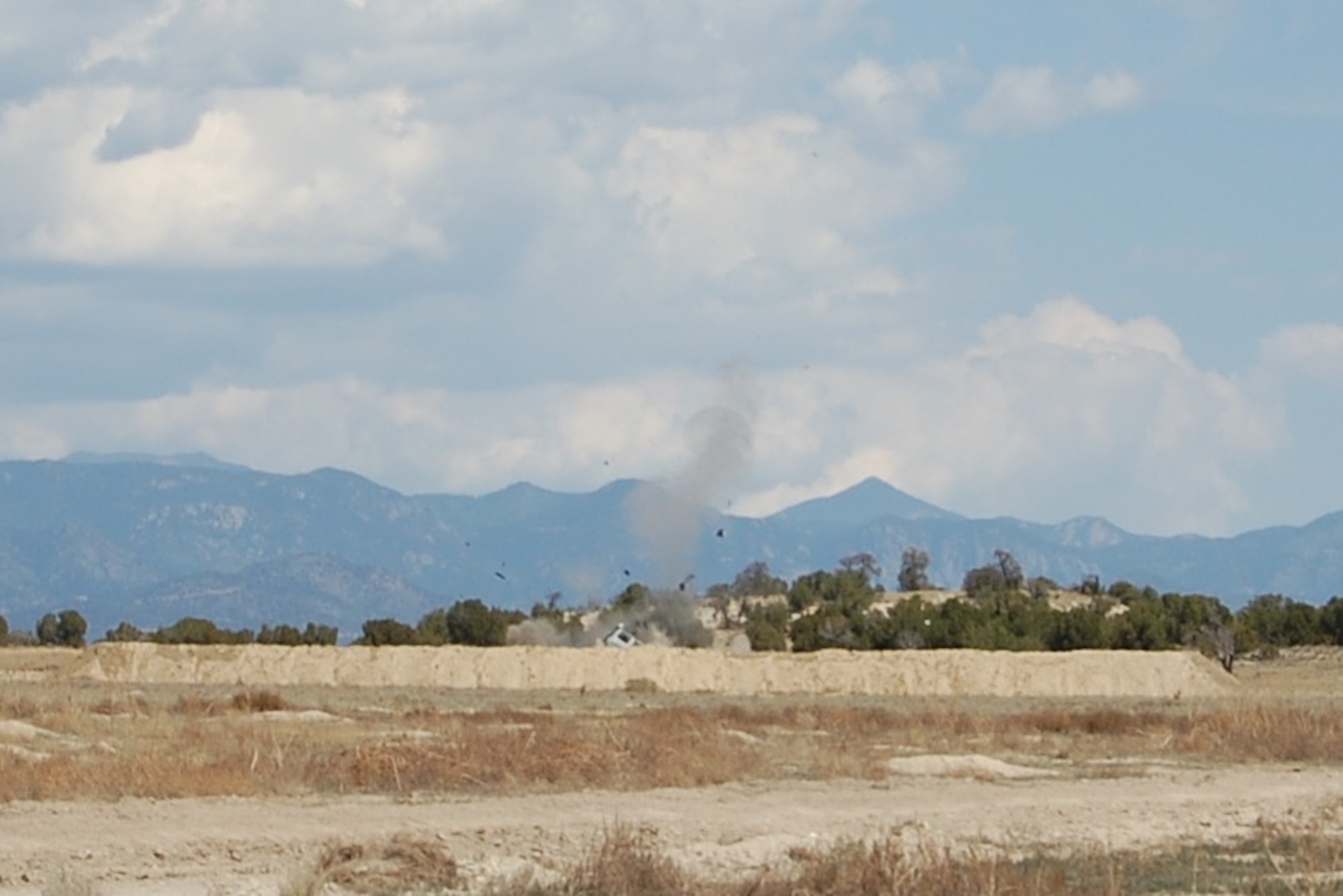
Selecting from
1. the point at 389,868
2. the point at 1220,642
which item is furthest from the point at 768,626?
the point at 389,868

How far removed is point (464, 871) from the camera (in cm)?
2280

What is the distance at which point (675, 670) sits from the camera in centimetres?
7581

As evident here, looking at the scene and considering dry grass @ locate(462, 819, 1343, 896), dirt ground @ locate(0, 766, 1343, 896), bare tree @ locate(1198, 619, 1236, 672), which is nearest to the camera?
dry grass @ locate(462, 819, 1343, 896)

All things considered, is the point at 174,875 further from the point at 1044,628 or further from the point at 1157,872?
the point at 1044,628

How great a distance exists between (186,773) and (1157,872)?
511 inches

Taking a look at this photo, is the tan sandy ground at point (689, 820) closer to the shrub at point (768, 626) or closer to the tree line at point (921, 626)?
the tree line at point (921, 626)

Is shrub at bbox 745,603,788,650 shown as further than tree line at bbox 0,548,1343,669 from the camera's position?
Yes

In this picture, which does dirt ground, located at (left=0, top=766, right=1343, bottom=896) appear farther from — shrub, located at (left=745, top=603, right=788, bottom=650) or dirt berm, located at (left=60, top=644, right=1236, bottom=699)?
shrub, located at (left=745, top=603, right=788, bottom=650)

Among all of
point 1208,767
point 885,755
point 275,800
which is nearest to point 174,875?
point 275,800

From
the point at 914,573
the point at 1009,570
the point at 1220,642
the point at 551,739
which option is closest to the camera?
the point at 551,739

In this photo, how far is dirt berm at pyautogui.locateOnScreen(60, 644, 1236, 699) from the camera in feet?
245

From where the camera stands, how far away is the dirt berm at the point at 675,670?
7456 cm

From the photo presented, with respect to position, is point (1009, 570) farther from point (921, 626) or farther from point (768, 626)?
point (921, 626)

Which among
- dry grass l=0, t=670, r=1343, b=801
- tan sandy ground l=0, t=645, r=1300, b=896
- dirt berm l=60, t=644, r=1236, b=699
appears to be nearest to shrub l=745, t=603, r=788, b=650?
dirt berm l=60, t=644, r=1236, b=699
